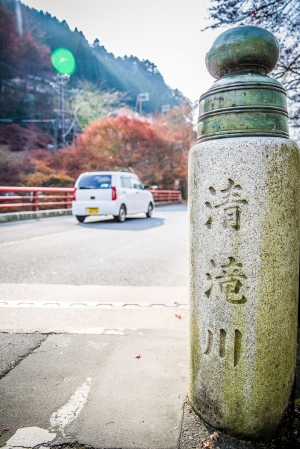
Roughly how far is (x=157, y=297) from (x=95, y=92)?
33525 millimetres

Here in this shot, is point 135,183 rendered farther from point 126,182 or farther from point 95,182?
point 95,182

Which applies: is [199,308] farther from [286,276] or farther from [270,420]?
[270,420]

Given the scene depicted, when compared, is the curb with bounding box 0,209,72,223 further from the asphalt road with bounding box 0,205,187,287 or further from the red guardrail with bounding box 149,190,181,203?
the red guardrail with bounding box 149,190,181,203

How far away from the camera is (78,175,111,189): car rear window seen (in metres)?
10.9

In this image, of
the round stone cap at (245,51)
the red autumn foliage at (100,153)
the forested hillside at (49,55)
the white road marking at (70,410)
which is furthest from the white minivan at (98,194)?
the forested hillside at (49,55)

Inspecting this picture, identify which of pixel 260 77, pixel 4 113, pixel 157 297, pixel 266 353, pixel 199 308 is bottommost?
pixel 157 297

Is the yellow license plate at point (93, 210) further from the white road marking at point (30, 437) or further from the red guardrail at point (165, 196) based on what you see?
the red guardrail at point (165, 196)

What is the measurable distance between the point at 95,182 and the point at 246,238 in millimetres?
9817

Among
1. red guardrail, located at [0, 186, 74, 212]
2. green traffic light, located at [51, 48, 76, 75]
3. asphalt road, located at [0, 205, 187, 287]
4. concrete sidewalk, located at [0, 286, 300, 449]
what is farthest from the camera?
green traffic light, located at [51, 48, 76, 75]

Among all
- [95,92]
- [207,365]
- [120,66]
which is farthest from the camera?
[120,66]

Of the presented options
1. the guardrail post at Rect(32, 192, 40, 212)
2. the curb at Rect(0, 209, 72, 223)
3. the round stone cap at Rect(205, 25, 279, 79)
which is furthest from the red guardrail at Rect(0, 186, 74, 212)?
the round stone cap at Rect(205, 25, 279, 79)

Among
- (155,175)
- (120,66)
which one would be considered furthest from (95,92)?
(120,66)

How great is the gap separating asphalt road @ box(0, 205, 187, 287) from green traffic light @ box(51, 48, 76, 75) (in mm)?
33309

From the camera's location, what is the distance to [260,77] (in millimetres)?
1550
